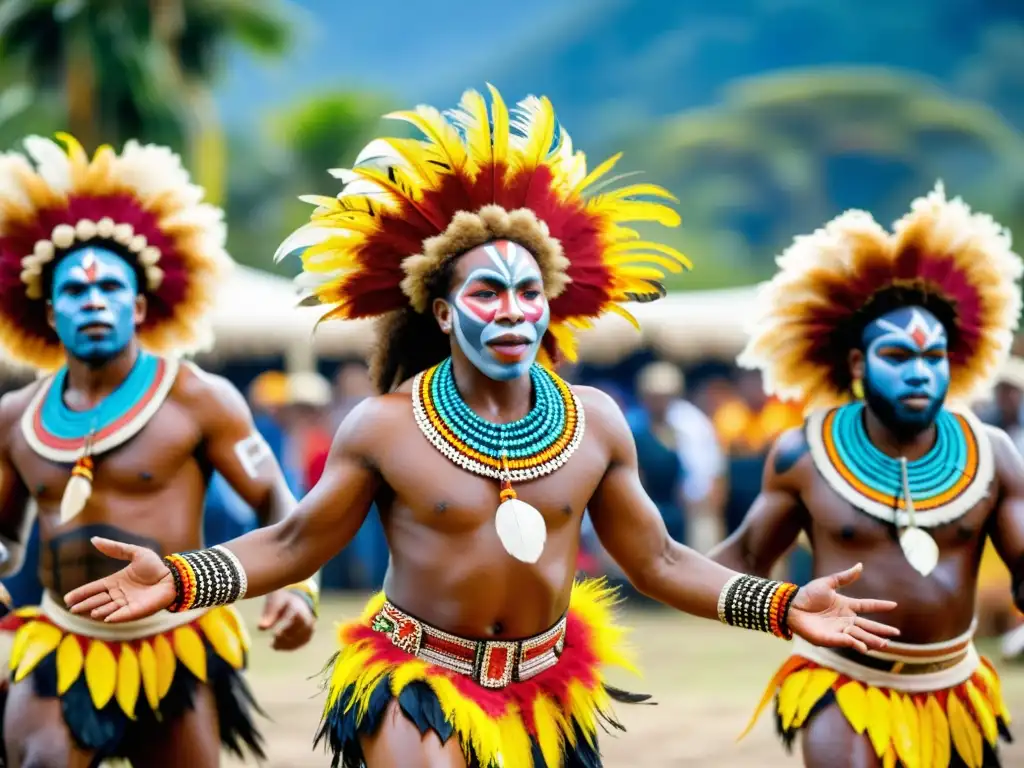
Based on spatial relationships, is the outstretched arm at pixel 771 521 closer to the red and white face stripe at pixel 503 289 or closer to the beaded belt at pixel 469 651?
the beaded belt at pixel 469 651

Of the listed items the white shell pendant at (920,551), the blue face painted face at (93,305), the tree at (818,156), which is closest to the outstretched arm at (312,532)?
the blue face painted face at (93,305)

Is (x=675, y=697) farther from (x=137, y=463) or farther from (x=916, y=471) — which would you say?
(x=137, y=463)

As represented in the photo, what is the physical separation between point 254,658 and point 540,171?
7.20m

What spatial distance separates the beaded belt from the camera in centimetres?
459

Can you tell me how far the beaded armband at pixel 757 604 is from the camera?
179 inches

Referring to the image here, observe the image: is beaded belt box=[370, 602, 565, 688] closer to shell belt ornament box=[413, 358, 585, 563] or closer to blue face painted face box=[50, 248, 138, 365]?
shell belt ornament box=[413, 358, 585, 563]

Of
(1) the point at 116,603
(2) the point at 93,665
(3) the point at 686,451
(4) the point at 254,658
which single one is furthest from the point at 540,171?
Result: (3) the point at 686,451

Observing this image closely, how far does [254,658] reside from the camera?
37.2 ft

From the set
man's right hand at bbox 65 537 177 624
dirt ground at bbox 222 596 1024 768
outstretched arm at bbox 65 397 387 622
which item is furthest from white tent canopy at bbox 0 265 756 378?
man's right hand at bbox 65 537 177 624

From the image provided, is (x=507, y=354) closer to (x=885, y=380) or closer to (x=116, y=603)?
(x=116, y=603)

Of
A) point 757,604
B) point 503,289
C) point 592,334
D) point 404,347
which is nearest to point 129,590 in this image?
point 404,347

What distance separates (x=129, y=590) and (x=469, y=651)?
96 cm

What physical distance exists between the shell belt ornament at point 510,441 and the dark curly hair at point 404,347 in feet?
0.99

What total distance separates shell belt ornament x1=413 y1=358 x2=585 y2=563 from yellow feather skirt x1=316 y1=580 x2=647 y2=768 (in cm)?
41
